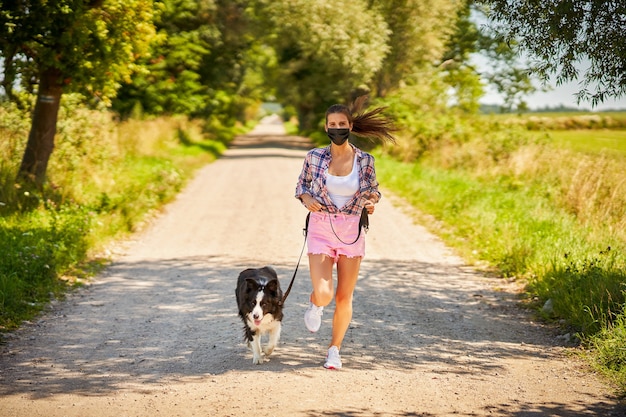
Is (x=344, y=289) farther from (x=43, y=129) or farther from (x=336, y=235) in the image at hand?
(x=43, y=129)

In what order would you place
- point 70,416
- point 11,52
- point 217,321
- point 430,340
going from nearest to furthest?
point 70,416
point 430,340
point 217,321
point 11,52

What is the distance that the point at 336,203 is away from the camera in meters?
6.36

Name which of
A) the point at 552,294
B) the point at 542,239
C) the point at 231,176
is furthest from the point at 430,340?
the point at 231,176

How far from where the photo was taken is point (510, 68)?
117 feet

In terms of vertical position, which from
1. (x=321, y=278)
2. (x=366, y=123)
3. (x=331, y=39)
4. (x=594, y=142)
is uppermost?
(x=331, y=39)

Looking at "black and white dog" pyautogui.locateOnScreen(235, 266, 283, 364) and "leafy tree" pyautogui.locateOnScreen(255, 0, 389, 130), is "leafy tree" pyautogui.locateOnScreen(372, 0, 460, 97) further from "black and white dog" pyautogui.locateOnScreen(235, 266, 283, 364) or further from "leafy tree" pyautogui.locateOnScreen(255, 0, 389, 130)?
"black and white dog" pyautogui.locateOnScreen(235, 266, 283, 364)

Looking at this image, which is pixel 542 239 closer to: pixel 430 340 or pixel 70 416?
pixel 430 340

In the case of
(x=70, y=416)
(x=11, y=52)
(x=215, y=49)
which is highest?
(x=215, y=49)

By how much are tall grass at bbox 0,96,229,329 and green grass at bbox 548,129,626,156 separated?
10.7 meters

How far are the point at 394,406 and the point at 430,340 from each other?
218 cm

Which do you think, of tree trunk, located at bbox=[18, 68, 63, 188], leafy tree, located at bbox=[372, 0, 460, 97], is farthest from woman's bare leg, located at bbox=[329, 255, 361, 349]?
leafy tree, located at bbox=[372, 0, 460, 97]

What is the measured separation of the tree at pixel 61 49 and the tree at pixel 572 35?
7222mm

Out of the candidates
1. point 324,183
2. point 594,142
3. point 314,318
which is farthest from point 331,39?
point 314,318

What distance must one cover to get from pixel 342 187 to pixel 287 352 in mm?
1902
